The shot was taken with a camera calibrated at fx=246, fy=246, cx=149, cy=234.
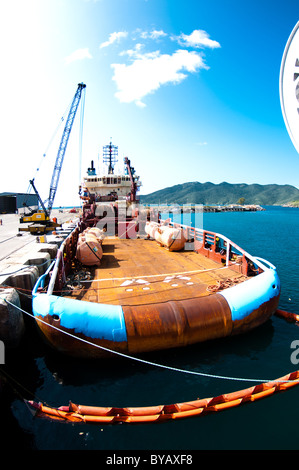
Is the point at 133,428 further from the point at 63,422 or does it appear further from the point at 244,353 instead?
the point at 244,353

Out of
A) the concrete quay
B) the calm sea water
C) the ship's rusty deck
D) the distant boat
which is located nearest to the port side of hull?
the distant boat

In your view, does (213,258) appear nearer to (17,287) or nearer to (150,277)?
(150,277)

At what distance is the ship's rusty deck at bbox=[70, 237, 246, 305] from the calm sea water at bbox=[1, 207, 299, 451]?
6.10 ft

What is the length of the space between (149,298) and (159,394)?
278 centimetres

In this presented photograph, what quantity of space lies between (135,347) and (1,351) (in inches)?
155

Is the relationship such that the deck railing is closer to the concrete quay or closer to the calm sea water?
the concrete quay

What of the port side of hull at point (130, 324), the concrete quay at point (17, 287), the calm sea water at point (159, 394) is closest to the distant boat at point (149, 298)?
the port side of hull at point (130, 324)

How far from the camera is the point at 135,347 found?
21.9ft

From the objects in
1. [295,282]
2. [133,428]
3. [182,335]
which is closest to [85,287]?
[182,335]

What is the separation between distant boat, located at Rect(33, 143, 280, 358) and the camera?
6.67 metres

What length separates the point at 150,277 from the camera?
34.0 ft

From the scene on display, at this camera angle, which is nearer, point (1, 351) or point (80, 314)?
point (80, 314)
